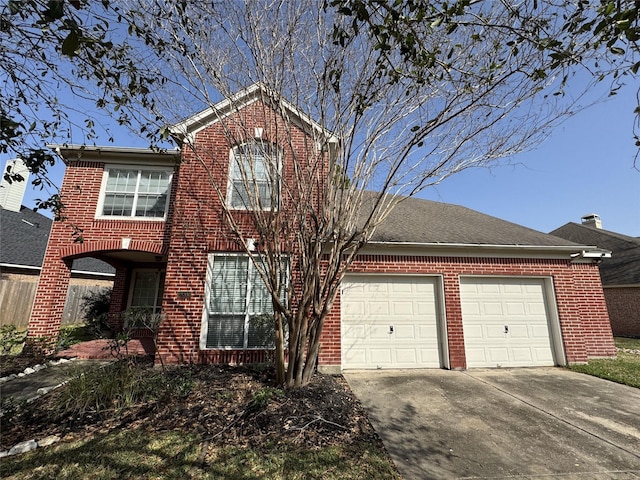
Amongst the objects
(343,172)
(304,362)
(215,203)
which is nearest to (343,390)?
(304,362)

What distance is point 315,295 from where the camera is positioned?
5.01 metres

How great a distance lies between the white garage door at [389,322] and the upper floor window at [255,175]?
3079mm

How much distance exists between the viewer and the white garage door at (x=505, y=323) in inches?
292

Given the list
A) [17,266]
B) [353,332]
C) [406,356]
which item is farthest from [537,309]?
[17,266]

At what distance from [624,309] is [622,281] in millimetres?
1349

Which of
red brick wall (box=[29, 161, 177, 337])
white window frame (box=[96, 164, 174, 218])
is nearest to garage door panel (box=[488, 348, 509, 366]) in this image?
red brick wall (box=[29, 161, 177, 337])

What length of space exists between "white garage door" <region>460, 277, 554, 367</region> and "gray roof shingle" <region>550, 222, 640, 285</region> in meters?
10.9

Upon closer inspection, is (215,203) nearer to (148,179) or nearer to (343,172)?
(148,179)

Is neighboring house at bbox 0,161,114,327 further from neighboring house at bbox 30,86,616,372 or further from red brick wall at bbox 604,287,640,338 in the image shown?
red brick wall at bbox 604,287,640,338

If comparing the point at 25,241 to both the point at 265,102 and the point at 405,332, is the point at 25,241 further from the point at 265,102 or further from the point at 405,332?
the point at 405,332

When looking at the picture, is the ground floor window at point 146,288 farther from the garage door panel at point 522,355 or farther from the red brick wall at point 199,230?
the garage door panel at point 522,355

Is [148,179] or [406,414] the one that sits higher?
[148,179]

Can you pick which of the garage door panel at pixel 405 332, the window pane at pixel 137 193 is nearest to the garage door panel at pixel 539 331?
the garage door panel at pixel 405 332

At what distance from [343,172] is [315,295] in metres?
2.12
